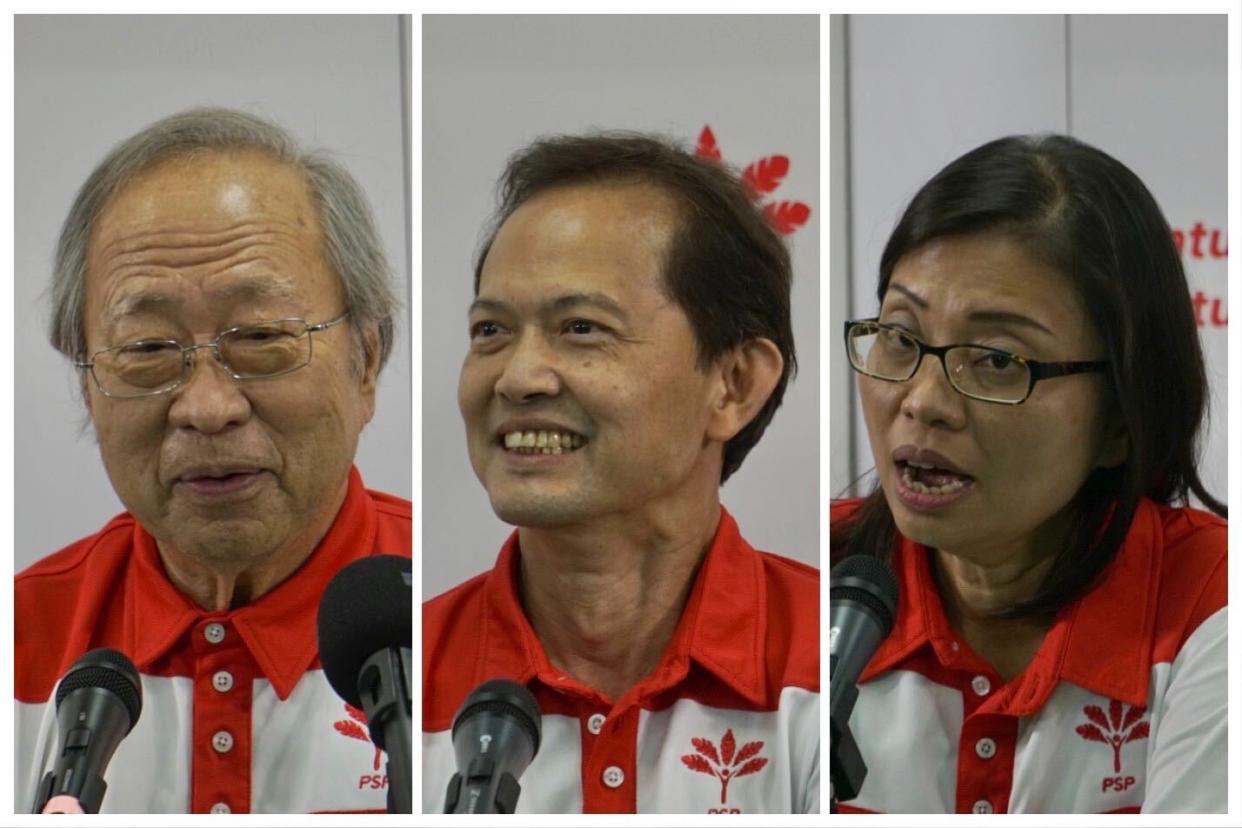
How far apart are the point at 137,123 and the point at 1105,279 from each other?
196 cm

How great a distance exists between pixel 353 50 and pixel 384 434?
0.79m

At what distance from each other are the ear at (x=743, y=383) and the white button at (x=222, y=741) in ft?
3.75

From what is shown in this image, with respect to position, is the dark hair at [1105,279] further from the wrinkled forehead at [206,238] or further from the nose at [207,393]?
the nose at [207,393]

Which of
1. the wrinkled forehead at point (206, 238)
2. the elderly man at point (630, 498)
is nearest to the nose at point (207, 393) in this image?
the wrinkled forehead at point (206, 238)

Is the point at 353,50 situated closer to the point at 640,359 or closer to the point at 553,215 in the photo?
the point at 553,215

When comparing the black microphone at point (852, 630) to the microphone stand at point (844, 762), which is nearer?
the microphone stand at point (844, 762)

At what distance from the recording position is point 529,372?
3506 millimetres

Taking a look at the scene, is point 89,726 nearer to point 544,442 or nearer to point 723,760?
point 544,442

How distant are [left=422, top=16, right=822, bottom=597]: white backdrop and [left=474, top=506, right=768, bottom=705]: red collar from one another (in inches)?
1.9

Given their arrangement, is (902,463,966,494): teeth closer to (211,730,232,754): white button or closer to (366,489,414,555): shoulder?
(366,489,414,555): shoulder

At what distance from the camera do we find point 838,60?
3645mm

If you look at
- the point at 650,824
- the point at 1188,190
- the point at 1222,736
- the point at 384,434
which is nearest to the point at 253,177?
the point at 384,434

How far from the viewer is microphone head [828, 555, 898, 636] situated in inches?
139

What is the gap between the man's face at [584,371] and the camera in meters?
3.52
